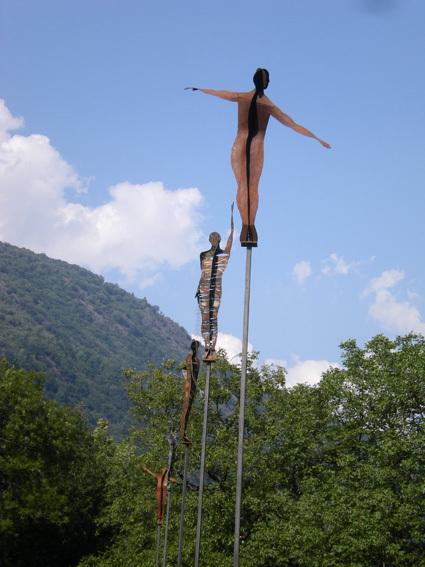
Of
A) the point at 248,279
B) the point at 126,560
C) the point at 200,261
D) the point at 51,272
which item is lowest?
the point at 126,560

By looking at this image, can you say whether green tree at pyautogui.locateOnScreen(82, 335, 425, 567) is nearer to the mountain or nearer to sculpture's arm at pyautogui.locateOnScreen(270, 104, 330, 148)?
sculpture's arm at pyautogui.locateOnScreen(270, 104, 330, 148)

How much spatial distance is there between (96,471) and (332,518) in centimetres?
1443

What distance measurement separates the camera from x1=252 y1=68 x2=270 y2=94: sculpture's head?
5.77 m

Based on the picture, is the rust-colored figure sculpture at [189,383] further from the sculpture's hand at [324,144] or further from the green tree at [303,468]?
the green tree at [303,468]

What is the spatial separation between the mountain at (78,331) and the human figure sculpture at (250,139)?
179 ft

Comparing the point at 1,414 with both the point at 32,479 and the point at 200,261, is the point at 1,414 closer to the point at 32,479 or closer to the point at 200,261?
the point at 32,479

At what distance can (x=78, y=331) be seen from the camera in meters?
137

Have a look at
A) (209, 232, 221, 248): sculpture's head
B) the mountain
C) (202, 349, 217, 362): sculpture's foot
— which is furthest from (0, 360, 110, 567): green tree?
the mountain

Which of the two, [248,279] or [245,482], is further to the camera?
[245,482]

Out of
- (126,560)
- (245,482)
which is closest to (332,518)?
(245,482)

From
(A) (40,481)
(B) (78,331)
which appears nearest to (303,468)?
(A) (40,481)

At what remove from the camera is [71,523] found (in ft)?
93.6

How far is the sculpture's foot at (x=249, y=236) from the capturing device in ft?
19.1

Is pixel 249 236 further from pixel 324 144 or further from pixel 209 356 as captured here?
pixel 209 356
